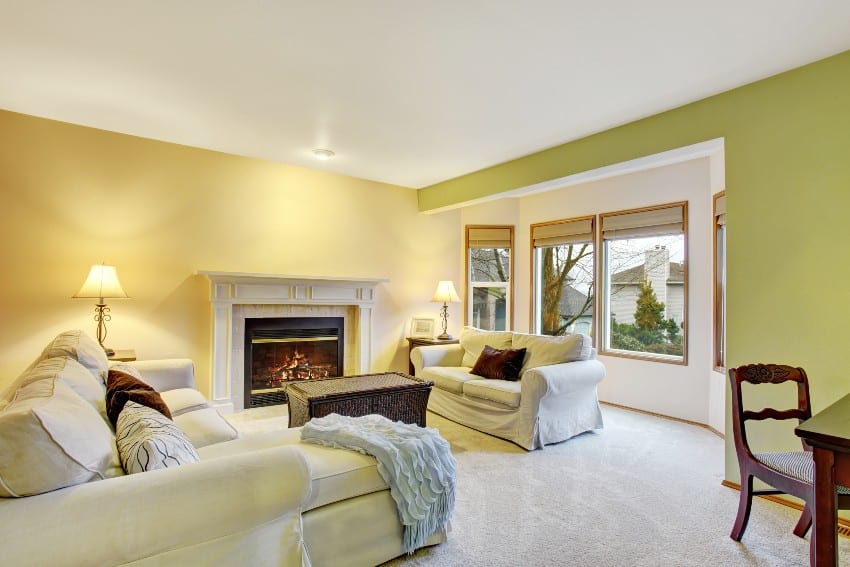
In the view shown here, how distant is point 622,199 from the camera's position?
491cm

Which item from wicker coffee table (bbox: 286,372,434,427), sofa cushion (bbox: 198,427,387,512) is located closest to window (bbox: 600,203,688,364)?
wicker coffee table (bbox: 286,372,434,427)

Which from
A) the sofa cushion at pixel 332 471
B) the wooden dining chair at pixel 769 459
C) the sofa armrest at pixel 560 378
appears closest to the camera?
the sofa cushion at pixel 332 471

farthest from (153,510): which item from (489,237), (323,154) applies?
(489,237)

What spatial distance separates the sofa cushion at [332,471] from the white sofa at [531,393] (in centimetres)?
182

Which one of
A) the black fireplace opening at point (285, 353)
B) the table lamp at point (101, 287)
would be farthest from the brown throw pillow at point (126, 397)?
the black fireplace opening at point (285, 353)

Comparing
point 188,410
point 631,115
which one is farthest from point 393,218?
point 188,410

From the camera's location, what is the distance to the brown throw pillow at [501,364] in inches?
157

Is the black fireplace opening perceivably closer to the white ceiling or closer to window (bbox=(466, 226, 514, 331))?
window (bbox=(466, 226, 514, 331))

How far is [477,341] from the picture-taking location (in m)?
4.66

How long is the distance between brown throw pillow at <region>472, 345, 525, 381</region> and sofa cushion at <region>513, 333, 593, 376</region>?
0.08m

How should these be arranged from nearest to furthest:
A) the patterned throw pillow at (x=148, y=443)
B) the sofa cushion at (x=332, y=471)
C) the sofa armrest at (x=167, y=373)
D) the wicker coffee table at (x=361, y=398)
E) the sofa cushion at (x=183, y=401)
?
the patterned throw pillow at (x=148, y=443) → the sofa cushion at (x=332, y=471) → the sofa cushion at (x=183, y=401) → the wicker coffee table at (x=361, y=398) → the sofa armrest at (x=167, y=373)

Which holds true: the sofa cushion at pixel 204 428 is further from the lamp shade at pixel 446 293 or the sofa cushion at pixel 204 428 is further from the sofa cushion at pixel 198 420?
the lamp shade at pixel 446 293

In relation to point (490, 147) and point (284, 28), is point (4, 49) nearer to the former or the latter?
point (284, 28)

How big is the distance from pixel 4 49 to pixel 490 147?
11.0ft
